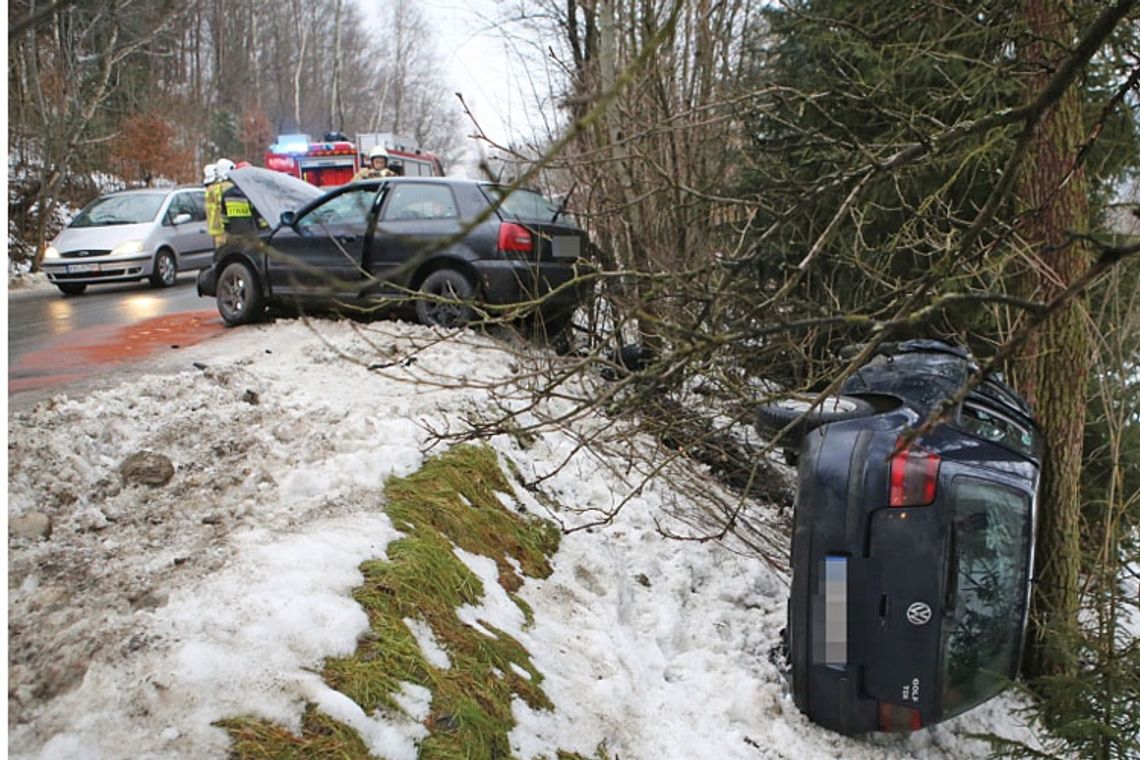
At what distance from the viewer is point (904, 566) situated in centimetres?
376

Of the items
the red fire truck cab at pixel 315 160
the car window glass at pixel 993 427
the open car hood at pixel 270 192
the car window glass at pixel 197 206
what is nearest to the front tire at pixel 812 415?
the car window glass at pixel 993 427

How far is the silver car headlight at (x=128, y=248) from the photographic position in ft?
48.2

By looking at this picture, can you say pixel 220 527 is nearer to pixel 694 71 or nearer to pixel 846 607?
pixel 846 607

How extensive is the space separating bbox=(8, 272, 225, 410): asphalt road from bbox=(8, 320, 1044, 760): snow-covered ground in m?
1.34

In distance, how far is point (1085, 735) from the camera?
4.02m

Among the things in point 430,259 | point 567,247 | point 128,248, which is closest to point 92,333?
point 430,259

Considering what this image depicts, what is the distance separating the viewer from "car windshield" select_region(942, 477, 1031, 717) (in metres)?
3.79

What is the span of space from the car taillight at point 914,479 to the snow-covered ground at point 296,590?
1.20 m

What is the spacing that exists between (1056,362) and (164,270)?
564 inches

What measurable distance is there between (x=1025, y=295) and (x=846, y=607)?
9.40 feet

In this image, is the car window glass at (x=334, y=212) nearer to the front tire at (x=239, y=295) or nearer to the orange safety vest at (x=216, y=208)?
the front tire at (x=239, y=295)

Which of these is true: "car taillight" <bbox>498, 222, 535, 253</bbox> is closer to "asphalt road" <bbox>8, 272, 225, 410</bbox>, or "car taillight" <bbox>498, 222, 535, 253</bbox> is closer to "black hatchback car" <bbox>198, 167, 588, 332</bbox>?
"black hatchback car" <bbox>198, 167, 588, 332</bbox>

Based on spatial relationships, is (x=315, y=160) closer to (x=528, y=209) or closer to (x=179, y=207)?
(x=179, y=207)

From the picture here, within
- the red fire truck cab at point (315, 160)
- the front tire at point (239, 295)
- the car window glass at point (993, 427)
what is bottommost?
the car window glass at point (993, 427)
